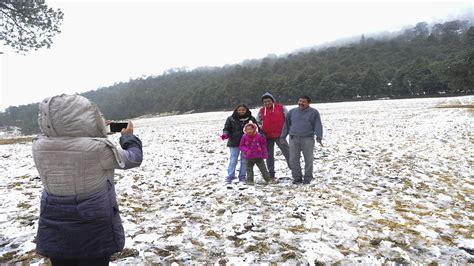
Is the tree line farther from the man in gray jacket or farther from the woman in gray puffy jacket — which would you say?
the woman in gray puffy jacket

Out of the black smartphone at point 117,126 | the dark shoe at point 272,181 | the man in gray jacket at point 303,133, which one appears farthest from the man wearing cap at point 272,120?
the black smartphone at point 117,126

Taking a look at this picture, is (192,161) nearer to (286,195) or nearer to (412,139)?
(286,195)

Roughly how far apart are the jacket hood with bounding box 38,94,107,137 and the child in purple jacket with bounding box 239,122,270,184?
5686 millimetres

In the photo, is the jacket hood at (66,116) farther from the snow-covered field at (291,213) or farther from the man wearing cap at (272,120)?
the man wearing cap at (272,120)

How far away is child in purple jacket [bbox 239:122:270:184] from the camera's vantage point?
7.99 m

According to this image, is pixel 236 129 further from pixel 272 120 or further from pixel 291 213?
pixel 291 213

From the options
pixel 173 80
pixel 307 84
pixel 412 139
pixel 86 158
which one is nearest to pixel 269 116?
pixel 86 158

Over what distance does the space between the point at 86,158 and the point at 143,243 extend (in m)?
2.82

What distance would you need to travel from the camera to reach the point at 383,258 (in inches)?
169

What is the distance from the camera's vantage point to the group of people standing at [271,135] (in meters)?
8.03

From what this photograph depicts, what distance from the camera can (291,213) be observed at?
5.94 m

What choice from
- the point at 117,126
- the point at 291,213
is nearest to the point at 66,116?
the point at 117,126

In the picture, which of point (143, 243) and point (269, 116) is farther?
point (269, 116)

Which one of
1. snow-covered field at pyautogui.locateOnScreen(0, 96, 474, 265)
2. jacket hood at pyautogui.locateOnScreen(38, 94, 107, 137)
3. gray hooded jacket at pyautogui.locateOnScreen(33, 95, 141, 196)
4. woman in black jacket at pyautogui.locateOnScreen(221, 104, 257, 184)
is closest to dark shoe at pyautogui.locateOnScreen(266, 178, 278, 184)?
snow-covered field at pyautogui.locateOnScreen(0, 96, 474, 265)
